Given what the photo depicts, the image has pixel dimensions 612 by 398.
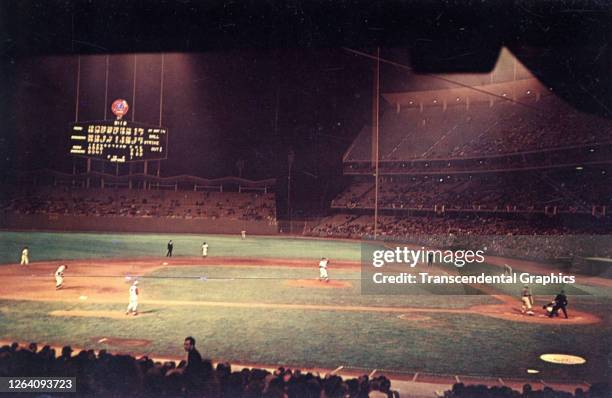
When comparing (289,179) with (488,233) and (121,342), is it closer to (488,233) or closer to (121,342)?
(488,233)

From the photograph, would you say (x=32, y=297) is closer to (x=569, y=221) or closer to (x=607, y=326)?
(x=607, y=326)

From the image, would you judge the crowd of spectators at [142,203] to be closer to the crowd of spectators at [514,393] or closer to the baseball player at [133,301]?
the baseball player at [133,301]

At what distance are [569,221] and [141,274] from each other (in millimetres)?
27201

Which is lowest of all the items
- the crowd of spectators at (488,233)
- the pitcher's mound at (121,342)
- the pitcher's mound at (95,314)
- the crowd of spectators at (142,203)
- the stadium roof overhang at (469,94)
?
the pitcher's mound at (121,342)

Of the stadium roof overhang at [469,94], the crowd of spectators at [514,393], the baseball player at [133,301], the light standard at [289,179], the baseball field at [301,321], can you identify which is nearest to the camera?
the crowd of spectators at [514,393]

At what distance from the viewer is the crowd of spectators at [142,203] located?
41.7 meters

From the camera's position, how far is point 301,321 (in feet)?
44.0

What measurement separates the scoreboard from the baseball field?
1240cm

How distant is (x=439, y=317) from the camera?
14.3 metres

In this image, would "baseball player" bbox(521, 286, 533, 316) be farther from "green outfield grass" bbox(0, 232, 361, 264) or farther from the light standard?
the light standard

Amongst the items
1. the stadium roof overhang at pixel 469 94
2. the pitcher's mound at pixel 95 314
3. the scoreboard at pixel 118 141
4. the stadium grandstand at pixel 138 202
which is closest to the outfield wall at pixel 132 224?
the stadium grandstand at pixel 138 202

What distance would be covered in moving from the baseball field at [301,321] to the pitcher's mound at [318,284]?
0.09 metres

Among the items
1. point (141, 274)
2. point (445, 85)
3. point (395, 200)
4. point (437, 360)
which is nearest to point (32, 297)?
point (141, 274)

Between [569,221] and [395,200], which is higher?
[395,200]
